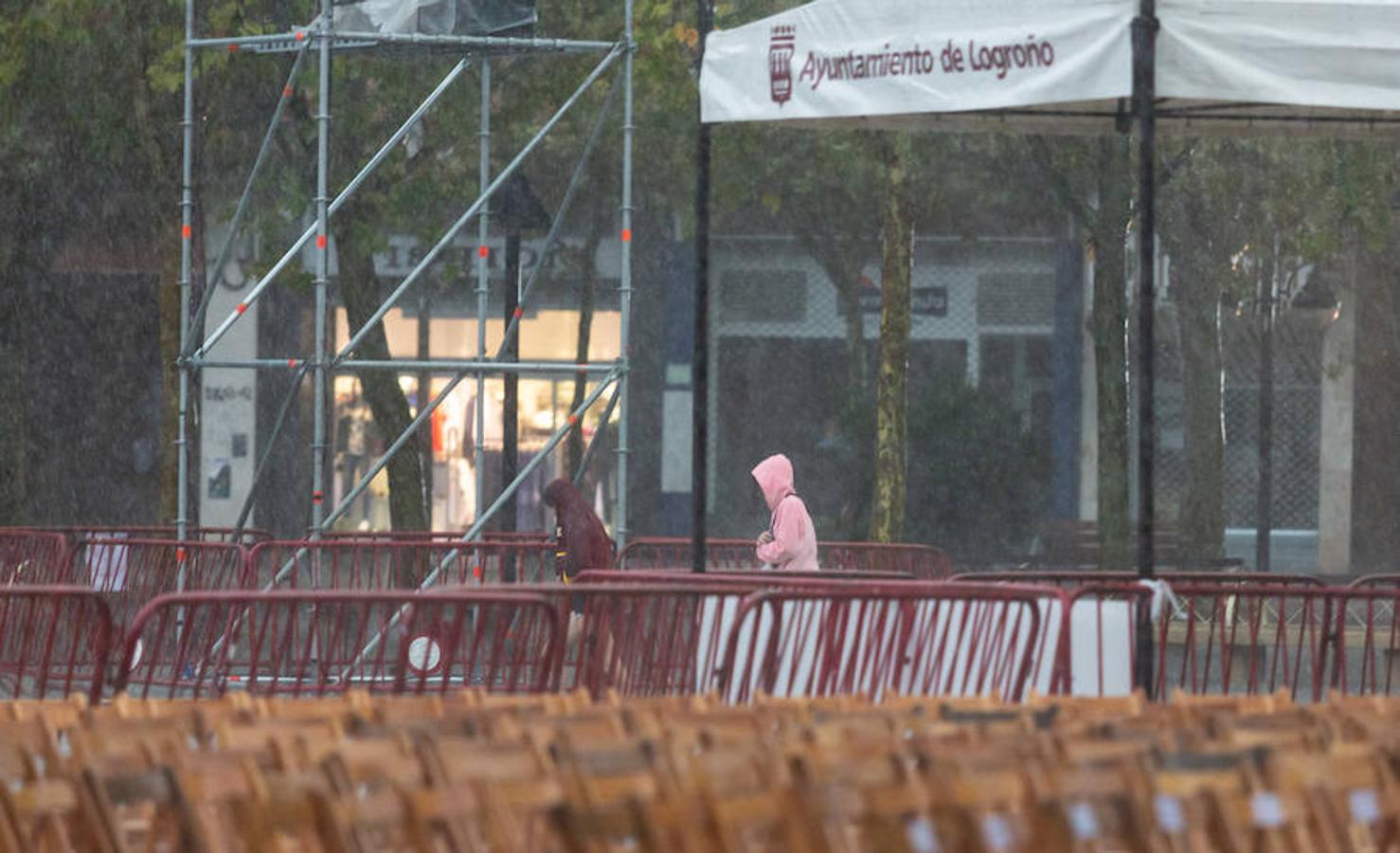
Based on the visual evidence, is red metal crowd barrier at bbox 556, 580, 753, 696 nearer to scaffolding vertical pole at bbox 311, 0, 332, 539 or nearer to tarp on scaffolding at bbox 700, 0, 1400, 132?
tarp on scaffolding at bbox 700, 0, 1400, 132

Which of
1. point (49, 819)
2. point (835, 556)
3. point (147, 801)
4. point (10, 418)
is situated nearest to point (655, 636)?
point (49, 819)

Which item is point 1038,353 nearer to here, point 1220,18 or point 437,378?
point 437,378

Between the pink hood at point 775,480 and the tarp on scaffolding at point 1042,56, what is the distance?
365 cm

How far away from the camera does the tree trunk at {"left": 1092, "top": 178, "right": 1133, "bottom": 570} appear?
24.0m

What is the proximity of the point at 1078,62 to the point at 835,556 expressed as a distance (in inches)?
315

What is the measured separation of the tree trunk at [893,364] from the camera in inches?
917

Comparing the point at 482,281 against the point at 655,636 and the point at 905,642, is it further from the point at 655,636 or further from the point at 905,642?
the point at 905,642

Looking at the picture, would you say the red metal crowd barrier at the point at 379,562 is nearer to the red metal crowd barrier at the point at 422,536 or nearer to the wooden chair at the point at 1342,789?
the red metal crowd barrier at the point at 422,536

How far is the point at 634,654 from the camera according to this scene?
10.6 metres

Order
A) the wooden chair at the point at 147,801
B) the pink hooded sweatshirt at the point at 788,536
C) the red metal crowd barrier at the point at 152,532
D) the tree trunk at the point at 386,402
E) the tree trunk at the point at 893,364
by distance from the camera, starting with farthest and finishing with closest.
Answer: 1. the tree trunk at the point at 893,364
2. the tree trunk at the point at 386,402
3. the red metal crowd barrier at the point at 152,532
4. the pink hooded sweatshirt at the point at 788,536
5. the wooden chair at the point at 147,801

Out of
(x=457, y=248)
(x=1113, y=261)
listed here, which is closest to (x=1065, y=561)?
(x=1113, y=261)

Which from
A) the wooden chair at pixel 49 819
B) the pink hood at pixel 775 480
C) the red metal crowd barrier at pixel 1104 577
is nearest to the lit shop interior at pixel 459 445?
the pink hood at pixel 775 480

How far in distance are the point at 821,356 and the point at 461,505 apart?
534 cm

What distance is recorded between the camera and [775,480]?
1479 cm
